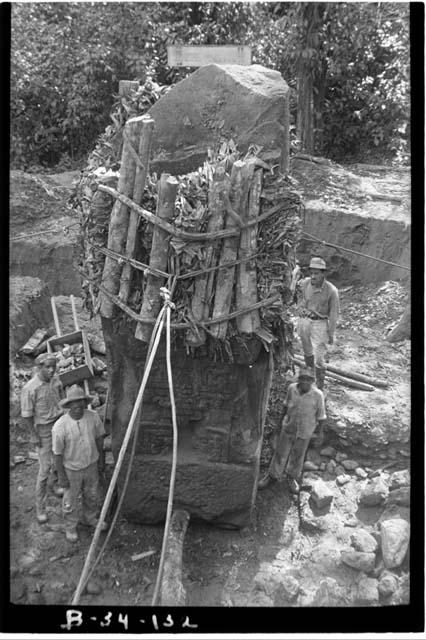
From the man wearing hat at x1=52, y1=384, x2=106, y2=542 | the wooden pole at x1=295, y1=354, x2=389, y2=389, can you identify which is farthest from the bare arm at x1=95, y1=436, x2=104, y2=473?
the wooden pole at x1=295, y1=354, x2=389, y2=389

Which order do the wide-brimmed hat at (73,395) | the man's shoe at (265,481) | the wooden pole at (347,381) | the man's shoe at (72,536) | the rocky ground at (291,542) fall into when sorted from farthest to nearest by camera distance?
the wooden pole at (347,381)
the man's shoe at (265,481)
the man's shoe at (72,536)
the wide-brimmed hat at (73,395)
the rocky ground at (291,542)

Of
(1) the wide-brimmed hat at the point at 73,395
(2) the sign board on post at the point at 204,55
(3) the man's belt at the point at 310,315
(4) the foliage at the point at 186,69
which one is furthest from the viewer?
(4) the foliage at the point at 186,69

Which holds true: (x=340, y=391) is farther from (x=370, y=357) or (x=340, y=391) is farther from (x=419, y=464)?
(x=419, y=464)

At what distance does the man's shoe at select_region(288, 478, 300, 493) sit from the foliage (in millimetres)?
5303

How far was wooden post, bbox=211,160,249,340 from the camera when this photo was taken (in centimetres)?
351

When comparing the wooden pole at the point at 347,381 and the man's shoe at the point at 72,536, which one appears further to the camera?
the wooden pole at the point at 347,381

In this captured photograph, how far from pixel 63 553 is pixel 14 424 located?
5.66 ft

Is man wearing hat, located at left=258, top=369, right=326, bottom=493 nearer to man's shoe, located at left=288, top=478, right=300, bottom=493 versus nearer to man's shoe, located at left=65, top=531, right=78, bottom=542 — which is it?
man's shoe, located at left=288, top=478, right=300, bottom=493

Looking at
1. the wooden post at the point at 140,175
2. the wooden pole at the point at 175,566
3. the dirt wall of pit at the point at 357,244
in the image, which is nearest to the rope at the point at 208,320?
the wooden post at the point at 140,175

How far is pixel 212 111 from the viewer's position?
15.3 ft

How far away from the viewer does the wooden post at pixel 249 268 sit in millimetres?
3547

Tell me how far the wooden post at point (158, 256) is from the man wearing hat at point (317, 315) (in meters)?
2.55

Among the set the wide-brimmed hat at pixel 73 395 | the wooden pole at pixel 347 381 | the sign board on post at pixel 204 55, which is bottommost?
the wooden pole at pixel 347 381

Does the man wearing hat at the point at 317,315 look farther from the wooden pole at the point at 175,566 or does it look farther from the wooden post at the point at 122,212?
the wooden post at the point at 122,212
